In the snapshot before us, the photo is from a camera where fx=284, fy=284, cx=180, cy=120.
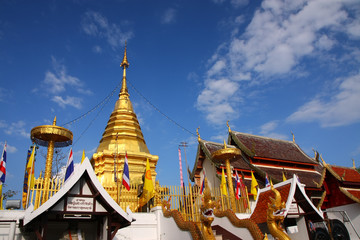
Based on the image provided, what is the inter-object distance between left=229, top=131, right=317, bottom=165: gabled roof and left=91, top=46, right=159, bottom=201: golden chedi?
21.2 ft

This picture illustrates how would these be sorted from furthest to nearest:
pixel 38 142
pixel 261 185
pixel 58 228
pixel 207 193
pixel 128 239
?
pixel 261 185
pixel 38 142
pixel 128 239
pixel 58 228
pixel 207 193

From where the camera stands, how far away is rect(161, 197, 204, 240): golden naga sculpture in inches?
310

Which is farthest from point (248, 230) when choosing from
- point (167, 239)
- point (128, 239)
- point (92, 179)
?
point (92, 179)

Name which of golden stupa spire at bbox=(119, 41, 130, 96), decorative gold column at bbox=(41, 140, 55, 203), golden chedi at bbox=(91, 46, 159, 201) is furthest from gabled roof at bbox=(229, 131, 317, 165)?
decorative gold column at bbox=(41, 140, 55, 203)

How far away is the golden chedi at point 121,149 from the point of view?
17486 millimetres

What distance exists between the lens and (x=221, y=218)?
31.8ft

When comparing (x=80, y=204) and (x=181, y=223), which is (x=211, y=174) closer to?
(x=181, y=223)

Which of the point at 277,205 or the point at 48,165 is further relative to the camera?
the point at 48,165

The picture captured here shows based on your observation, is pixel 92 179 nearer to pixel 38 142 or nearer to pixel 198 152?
pixel 38 142

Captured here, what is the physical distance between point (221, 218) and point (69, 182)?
215 inches

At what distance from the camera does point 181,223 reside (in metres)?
8.64

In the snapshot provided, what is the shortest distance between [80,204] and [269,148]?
716 inches

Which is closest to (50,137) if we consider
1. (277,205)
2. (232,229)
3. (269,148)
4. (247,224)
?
(232,229)

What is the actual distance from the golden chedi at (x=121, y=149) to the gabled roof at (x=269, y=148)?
647cm
